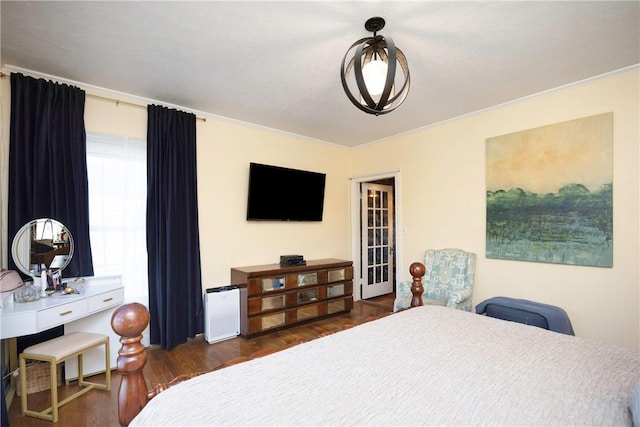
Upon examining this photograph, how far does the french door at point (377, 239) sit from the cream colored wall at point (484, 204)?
74 cm

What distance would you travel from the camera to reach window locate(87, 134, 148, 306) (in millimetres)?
2807

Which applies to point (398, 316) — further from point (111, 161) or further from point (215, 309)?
point (111, 161)

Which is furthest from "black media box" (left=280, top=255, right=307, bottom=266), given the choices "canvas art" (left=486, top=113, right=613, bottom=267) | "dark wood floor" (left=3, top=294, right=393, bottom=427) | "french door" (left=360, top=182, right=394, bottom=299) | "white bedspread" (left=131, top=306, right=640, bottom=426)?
"white bedspread" (left=131, top=306, right=640, bottom=426)

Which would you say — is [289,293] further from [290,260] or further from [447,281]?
[447,281]

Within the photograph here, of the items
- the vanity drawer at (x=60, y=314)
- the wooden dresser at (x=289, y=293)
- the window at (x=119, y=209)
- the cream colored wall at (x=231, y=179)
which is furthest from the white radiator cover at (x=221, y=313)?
the vanity drawer at (x=60, y=314)

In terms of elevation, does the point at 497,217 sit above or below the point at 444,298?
above

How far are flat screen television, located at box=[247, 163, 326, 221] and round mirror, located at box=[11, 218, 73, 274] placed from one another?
1.85 m

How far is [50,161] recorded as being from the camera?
249 cm

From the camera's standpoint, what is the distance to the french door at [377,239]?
16.7 ft

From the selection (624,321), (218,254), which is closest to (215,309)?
(218,254)

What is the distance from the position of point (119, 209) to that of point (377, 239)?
3.94m

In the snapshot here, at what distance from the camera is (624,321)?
2.47 m

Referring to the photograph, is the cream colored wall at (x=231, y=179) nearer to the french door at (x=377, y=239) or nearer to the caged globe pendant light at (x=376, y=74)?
the french door at (x=377, y=239)

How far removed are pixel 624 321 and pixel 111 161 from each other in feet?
16.1
